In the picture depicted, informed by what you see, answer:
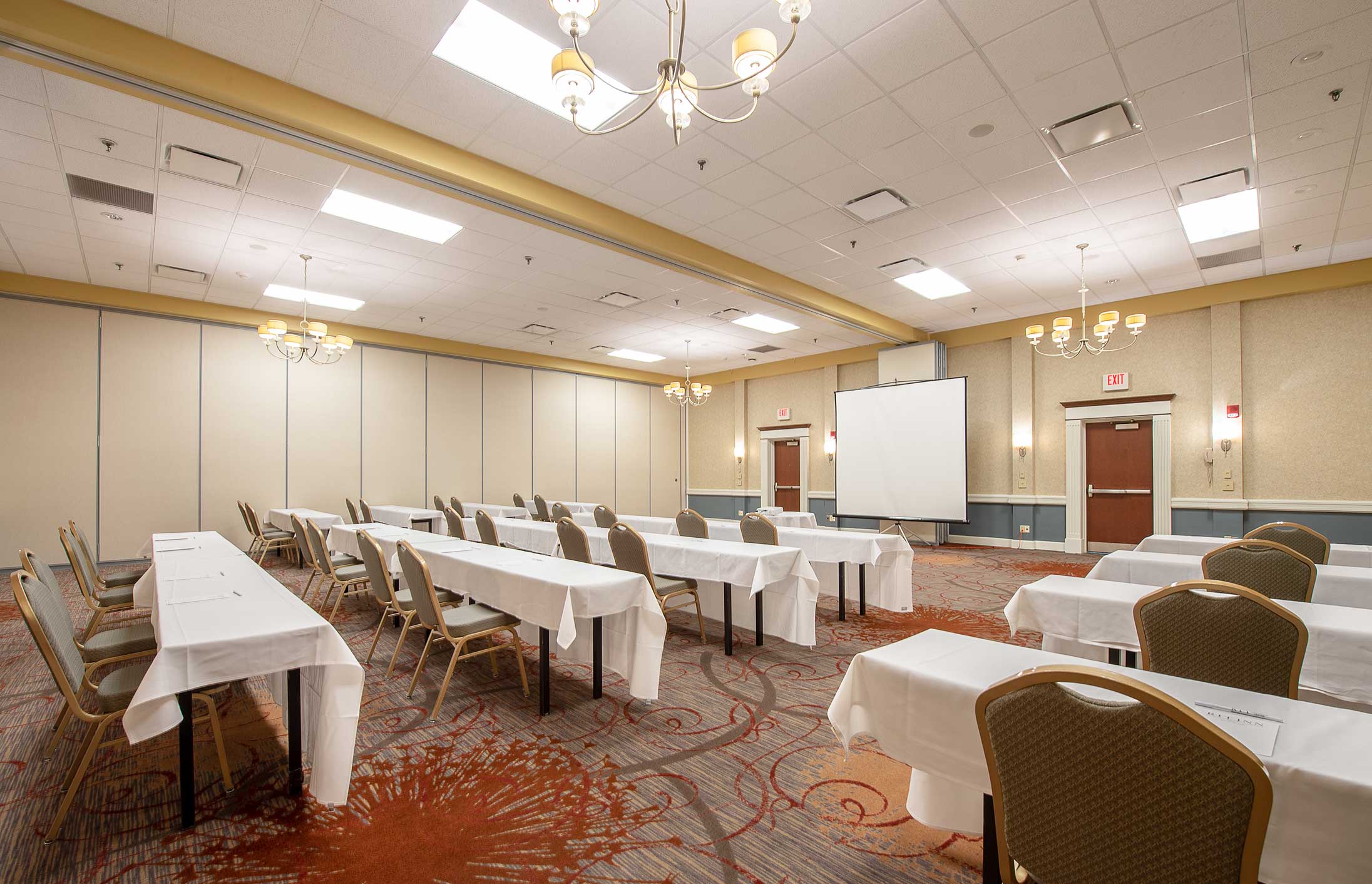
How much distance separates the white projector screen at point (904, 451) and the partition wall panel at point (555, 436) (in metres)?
5.70

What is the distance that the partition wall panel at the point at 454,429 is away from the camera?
1132cm

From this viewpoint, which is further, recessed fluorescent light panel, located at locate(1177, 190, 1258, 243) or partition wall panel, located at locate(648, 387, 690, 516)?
partition wall panel, located at locate(648, 387, 690, 516)

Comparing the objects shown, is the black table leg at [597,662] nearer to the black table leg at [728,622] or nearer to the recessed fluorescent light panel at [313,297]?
the black table leg at [728,622]

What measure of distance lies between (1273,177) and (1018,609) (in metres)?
5.22

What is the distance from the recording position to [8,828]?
7.43ft

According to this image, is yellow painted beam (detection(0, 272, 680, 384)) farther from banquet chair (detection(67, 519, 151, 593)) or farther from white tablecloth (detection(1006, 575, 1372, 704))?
white tablecloth (detection(1006, 575, 1372, 704))

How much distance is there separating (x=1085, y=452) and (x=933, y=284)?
3.97m

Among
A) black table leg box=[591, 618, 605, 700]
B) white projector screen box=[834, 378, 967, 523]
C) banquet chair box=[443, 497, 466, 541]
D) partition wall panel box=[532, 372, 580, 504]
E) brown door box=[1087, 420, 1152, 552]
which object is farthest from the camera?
partition wall panel box=[532, 372, 580, 504]

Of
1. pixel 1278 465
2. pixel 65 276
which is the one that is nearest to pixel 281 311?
pixel 65 276

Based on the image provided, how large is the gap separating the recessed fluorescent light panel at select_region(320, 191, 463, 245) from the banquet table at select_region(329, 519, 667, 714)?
3641 mm

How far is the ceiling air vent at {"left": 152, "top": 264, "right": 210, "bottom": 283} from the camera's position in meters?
7.39

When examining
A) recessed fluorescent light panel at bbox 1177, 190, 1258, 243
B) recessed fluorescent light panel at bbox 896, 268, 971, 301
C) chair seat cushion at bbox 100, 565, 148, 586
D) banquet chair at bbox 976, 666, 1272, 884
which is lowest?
chair seat cushion at bbox 100, 565, 148, 586

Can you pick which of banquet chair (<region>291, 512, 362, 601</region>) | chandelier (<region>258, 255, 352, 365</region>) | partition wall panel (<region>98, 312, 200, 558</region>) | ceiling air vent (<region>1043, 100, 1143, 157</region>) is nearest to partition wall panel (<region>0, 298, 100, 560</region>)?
partition wall panel (<region>98, 312, 200, 558</region>)

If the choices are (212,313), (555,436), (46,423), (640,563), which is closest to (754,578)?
(640,563)
